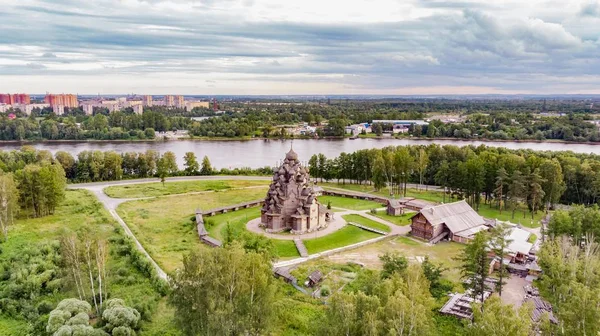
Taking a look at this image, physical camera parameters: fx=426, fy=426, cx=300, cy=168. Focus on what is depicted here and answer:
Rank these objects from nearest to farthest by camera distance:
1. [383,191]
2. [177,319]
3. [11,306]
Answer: [177,319] < [11,306] < [383,191]

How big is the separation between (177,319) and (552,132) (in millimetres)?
110132

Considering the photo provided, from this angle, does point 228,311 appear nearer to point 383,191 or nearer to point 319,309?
point 319,309

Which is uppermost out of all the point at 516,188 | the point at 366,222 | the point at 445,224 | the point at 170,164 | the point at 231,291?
the point at 231,291

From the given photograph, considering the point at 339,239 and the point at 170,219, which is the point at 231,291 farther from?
the point at 170,219

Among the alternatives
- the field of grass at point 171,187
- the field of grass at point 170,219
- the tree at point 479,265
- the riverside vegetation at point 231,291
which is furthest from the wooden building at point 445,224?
the field of grass at point 171,187

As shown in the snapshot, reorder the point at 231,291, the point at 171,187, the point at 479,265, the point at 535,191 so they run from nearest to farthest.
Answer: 1. the point at 231,291
2. the point at 479,265
3. the point at 535,191
4. the point at 171,187

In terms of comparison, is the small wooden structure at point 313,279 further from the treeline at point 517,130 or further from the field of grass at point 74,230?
the treeline at point 517,130

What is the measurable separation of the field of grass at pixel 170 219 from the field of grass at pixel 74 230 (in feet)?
6.87

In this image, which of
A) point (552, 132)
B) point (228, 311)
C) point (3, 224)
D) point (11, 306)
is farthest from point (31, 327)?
point (552, 132)

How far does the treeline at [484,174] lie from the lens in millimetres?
43812

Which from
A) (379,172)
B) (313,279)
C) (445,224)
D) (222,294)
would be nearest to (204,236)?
(313,279)

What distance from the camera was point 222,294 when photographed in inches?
719

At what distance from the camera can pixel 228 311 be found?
690 inches

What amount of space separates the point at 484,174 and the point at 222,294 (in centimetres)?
3648
